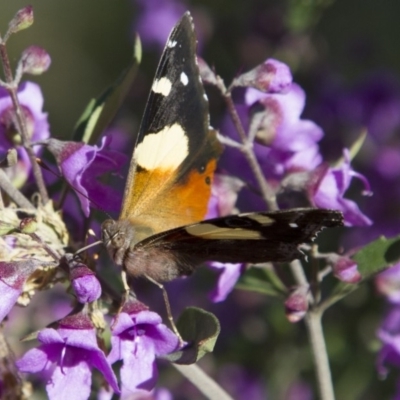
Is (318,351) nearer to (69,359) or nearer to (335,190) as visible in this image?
(335,190)

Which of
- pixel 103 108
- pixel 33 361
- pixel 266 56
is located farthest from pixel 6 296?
pixel 266 56

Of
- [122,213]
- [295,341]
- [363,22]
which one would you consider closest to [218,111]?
[295,341]

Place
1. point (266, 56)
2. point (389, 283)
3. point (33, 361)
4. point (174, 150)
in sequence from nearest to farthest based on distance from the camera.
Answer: point (33, 361) → point (174, 150) → point (389, 283) → point (266, 56)

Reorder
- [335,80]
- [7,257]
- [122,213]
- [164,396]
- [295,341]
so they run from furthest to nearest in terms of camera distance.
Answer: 1. [335,80]
2. [295,341]
3. [164,396]
4. [122,213]
5. [7,257]

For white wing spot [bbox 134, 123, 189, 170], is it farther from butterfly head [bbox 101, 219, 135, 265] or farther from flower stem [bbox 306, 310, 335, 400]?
flower stem [bbox 306, 310, 335, 400]

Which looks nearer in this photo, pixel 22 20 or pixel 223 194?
pixel 22 20

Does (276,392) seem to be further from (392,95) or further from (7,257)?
(7,257)
